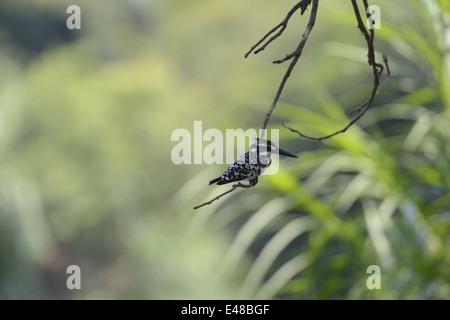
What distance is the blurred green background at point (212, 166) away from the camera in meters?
1.44

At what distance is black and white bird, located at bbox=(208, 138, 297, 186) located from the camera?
0.55m

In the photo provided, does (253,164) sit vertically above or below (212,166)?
below

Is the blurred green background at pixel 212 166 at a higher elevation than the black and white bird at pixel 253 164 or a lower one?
higher

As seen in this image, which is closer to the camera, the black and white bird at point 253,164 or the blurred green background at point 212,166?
the black and white bird at point 253,164

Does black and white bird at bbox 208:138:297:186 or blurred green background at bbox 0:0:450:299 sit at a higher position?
blurred green background at bbox 0:0:450:299

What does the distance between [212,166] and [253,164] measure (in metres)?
1.21

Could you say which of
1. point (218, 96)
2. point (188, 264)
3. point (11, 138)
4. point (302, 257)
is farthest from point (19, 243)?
point (218, 96)

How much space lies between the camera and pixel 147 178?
516 inches

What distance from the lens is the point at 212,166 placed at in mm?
1758

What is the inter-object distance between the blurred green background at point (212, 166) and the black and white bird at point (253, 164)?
803 mm

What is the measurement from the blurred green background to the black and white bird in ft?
2.63

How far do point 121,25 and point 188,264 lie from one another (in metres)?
10.0

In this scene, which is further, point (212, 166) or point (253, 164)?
point (212, 166)
